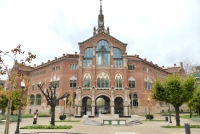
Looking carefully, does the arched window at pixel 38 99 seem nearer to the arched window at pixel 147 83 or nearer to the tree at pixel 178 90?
the arched window at pixel 147 83

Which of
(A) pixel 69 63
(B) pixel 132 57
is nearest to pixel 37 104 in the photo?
(A) pixel 69 63

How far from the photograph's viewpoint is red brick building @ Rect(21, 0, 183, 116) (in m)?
42.4

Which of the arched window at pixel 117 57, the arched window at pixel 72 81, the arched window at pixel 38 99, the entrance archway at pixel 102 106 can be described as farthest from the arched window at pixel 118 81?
the arched window at pixel 38 99

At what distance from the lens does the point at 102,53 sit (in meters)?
45.4

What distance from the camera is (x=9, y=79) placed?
14633 millimetres

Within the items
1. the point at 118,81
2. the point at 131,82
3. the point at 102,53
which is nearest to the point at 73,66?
the point at 102,53

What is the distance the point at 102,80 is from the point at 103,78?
1.80ft

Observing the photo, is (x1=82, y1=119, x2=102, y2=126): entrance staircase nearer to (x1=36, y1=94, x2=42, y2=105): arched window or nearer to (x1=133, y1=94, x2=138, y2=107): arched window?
(x1=133, y1=94, x2=138, y2=107): arched window

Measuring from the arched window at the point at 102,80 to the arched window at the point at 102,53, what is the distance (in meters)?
2.85

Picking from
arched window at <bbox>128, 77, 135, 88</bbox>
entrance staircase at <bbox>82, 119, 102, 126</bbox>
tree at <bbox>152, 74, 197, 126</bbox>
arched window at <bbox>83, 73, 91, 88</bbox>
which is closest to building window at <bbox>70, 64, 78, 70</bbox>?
arched window at <bbox>83, 73, 91, 88</bbox>

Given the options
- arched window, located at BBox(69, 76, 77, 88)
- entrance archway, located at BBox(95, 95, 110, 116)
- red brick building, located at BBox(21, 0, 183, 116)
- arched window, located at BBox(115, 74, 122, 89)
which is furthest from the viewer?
arched window, located at BBox(69, 76, 77, 88)

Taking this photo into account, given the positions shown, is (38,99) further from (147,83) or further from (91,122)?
(147,83)

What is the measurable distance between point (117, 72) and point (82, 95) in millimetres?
10254

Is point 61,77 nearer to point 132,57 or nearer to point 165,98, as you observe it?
point 132,57
